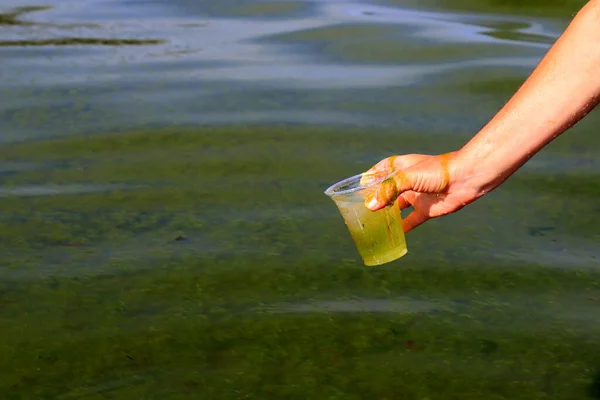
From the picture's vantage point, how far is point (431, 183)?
2020mm

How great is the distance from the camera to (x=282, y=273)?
2.89 meters

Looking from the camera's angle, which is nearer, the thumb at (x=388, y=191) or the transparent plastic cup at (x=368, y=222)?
the thumb at (x=388, y=191)

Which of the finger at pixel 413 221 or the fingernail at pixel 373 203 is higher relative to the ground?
the fingernail at pixel 373 203

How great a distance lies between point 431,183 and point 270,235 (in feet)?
4.05

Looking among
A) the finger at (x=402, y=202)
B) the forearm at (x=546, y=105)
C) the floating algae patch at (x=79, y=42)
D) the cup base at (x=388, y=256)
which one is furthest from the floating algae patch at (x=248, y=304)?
the floating algae patch at (x=79, y=42)

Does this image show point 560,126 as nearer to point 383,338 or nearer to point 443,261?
point 383,338

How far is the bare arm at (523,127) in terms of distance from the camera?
72.5 inches

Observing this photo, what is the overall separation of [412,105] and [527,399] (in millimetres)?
2522

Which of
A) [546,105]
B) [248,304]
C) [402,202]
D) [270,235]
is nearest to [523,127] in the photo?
[546,105]

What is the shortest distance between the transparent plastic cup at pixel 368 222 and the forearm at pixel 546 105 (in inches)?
10.2

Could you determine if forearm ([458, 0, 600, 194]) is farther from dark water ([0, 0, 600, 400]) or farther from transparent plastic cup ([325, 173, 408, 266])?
dark water ([0, 0, 600, 400])

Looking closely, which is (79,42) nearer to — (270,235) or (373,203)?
(270,235)

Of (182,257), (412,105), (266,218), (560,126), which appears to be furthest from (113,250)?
(412,105)

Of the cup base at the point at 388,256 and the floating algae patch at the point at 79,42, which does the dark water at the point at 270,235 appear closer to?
the floating algae patch at the point at 79,42
